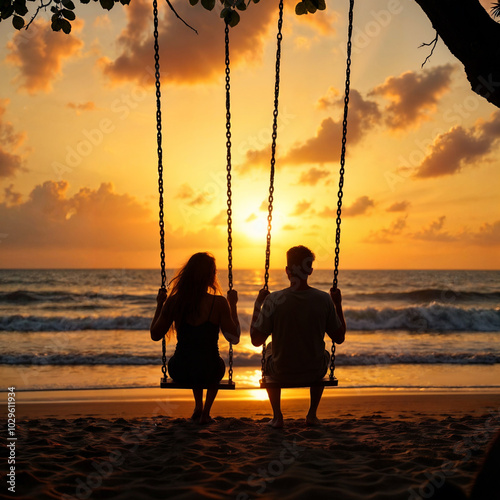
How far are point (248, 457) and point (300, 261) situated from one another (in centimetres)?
154

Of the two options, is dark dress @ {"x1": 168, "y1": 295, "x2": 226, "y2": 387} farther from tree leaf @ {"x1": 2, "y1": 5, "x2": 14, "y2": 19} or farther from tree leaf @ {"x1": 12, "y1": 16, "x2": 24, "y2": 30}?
tree leaf @ {"x1": 2, "y1": 5, "x2": 14, "y2": 19}

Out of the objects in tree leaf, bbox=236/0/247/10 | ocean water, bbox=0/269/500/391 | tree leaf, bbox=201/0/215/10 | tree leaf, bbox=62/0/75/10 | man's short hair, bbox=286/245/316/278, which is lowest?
ocean water, bbox=0/269/500/391

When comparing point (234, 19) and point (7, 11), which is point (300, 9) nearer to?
point (234, 19)

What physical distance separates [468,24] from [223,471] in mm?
2980

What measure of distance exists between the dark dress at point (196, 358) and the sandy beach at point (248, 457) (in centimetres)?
45

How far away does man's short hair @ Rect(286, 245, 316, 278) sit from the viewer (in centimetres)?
438

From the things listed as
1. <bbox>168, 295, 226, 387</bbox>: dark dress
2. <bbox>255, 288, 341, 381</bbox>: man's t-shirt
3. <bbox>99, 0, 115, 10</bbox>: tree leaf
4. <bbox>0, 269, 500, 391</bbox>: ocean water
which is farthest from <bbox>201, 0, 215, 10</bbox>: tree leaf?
<bbox>0, 269, 500, 391</bbox>: ocean water

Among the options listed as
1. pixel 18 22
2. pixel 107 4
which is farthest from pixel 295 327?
pixel 18 22

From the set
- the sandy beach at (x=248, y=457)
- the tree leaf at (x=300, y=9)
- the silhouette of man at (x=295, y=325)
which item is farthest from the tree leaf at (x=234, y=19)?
the sandy beach at (x=248, y=457)

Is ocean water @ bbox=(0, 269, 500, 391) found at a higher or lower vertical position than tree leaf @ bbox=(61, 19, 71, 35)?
lower

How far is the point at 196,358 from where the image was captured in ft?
15.1

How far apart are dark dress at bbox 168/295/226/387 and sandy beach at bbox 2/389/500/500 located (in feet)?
1.46

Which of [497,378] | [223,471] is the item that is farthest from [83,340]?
[223,471]

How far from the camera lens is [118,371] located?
988 cm
